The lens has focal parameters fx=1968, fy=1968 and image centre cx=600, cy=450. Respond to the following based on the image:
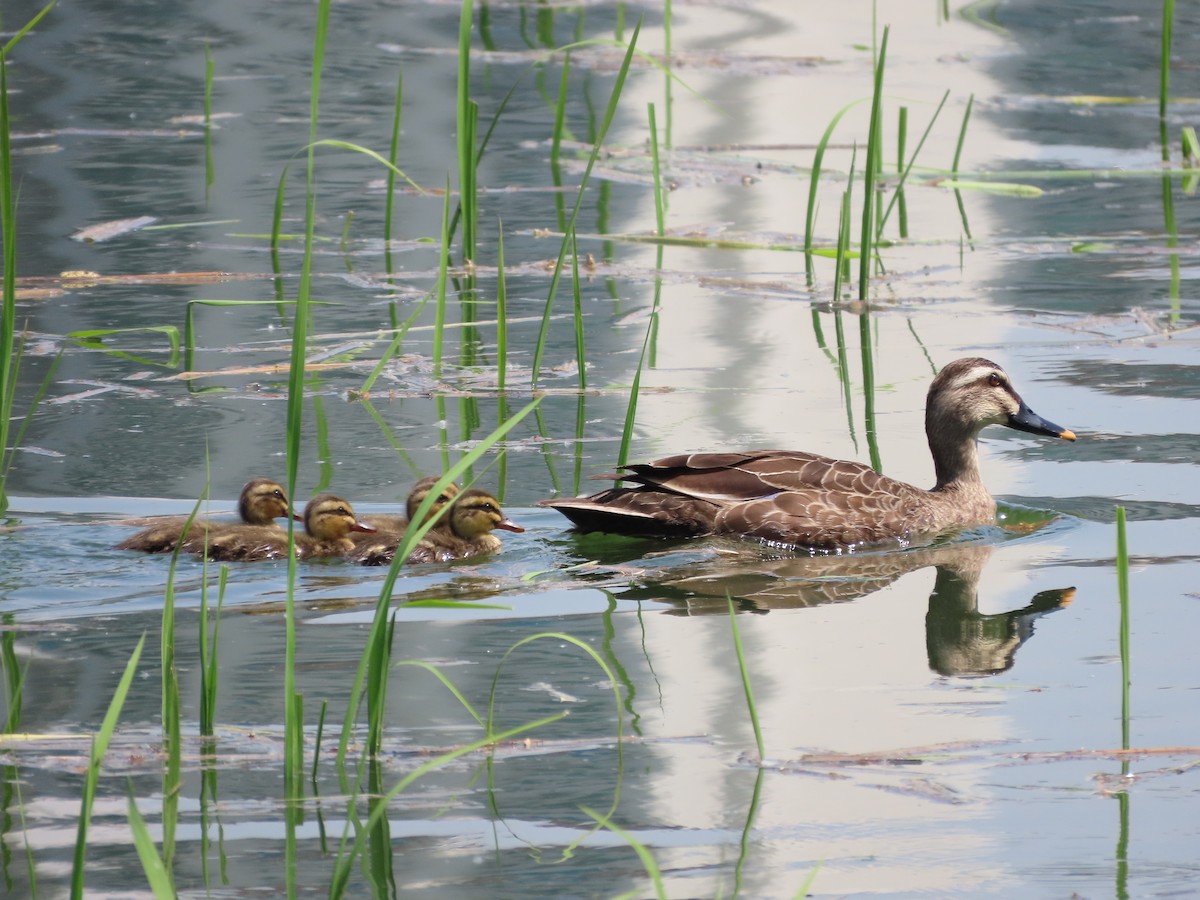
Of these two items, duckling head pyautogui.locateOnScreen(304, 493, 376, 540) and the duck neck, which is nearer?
duckling head pyautogui.locateOnScreen(304, 493, 376, 540)

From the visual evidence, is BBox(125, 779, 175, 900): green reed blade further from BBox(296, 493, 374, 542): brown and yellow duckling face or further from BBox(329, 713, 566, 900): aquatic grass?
BBox(296, 493, 374, 542): brown and yellow duckling face

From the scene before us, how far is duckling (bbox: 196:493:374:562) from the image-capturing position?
6.46 metres

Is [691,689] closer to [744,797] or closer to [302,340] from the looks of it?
[744,797]

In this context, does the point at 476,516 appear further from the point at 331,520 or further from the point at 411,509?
the point at 331,520

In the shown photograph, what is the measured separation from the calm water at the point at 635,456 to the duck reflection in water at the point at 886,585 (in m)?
0.02

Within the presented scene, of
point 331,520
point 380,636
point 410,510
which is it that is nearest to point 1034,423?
point 410,510

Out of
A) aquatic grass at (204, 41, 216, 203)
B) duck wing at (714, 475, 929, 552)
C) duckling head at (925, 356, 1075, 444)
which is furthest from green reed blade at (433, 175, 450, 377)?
aquatic grass at (204, 41, 216, 203)

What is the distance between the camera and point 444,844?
4137mm

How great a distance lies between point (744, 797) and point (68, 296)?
635 centimetres

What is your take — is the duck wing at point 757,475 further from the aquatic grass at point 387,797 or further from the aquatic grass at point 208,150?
the aquatic grass at point 208,150

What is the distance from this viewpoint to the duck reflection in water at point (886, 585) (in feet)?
18.5

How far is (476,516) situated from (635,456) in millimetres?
1152

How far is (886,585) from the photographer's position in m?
6.48

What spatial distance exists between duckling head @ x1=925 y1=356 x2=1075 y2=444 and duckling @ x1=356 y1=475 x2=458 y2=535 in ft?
6.40
